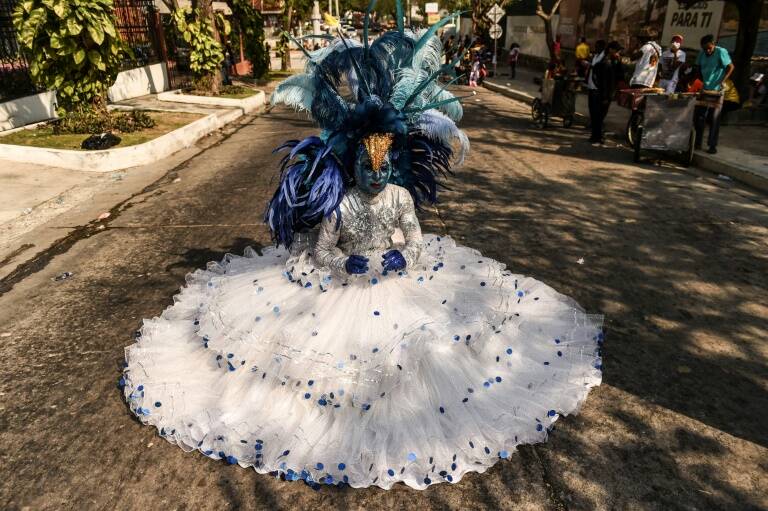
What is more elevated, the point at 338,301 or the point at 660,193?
the point at 338,301

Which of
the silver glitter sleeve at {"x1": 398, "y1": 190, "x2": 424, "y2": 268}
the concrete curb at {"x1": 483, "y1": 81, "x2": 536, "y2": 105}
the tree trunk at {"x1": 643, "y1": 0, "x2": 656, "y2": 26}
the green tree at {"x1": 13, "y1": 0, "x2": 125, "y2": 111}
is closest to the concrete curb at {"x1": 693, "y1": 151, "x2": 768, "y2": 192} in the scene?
the silver glitter sleeve at {"x1": 398, "y1": 190, "x2": 424, "y2": 268}

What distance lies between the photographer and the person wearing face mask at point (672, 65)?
11.1 m

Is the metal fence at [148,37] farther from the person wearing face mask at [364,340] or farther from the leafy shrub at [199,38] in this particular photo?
the person wearing face mask at [364,340]

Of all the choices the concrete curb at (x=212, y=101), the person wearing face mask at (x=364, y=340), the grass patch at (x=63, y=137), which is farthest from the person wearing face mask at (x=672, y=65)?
the concrete curb at (x=212, y=101)

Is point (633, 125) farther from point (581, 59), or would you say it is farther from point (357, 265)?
point (357, 265)

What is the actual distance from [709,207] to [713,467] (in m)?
5.43

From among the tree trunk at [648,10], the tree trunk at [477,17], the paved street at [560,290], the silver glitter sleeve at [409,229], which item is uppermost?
the tree trunk at [477,17]

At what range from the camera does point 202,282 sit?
479cm

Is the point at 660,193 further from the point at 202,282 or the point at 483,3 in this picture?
the point at 483,3

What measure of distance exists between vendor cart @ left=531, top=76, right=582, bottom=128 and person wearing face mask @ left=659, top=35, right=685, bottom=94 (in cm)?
201

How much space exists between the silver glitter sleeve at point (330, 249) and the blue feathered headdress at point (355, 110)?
8cm

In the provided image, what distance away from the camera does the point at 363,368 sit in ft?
9.99

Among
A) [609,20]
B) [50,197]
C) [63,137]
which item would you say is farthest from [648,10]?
[50,197]

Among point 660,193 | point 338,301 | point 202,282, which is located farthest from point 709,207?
point 202,282
